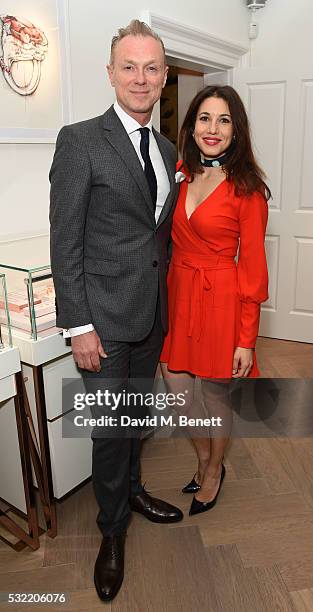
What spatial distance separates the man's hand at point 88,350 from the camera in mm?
1621

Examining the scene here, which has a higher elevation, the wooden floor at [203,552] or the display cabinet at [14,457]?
the display cabinet at [14,457]

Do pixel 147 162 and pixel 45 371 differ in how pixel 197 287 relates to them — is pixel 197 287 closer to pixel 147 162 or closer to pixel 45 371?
pixel 147 162

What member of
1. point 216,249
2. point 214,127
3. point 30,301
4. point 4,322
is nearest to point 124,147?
point 214,127

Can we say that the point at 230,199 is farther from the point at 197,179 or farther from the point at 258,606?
the point at 258,606

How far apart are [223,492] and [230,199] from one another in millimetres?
1333

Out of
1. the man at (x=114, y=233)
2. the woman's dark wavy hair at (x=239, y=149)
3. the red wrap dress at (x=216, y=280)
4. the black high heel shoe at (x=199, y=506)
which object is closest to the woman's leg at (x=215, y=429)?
the black high heel shoe at (x=199, y=506)

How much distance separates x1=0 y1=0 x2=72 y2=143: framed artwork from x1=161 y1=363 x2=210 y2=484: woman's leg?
1199 millimetres

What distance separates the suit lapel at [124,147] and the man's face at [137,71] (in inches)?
2.7

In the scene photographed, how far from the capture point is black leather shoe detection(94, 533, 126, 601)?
1.75m

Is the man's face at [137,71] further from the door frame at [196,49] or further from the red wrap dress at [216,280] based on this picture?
the door frame at [196,49]

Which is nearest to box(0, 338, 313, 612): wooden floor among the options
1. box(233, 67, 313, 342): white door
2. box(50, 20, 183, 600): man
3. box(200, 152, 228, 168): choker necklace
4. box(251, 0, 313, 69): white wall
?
box(50, 20, 183, 600): man

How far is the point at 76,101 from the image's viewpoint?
8.15 feet

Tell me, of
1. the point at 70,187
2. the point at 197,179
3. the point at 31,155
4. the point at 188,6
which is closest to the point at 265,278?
the point at 197,179

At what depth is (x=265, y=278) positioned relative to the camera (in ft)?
6.01
